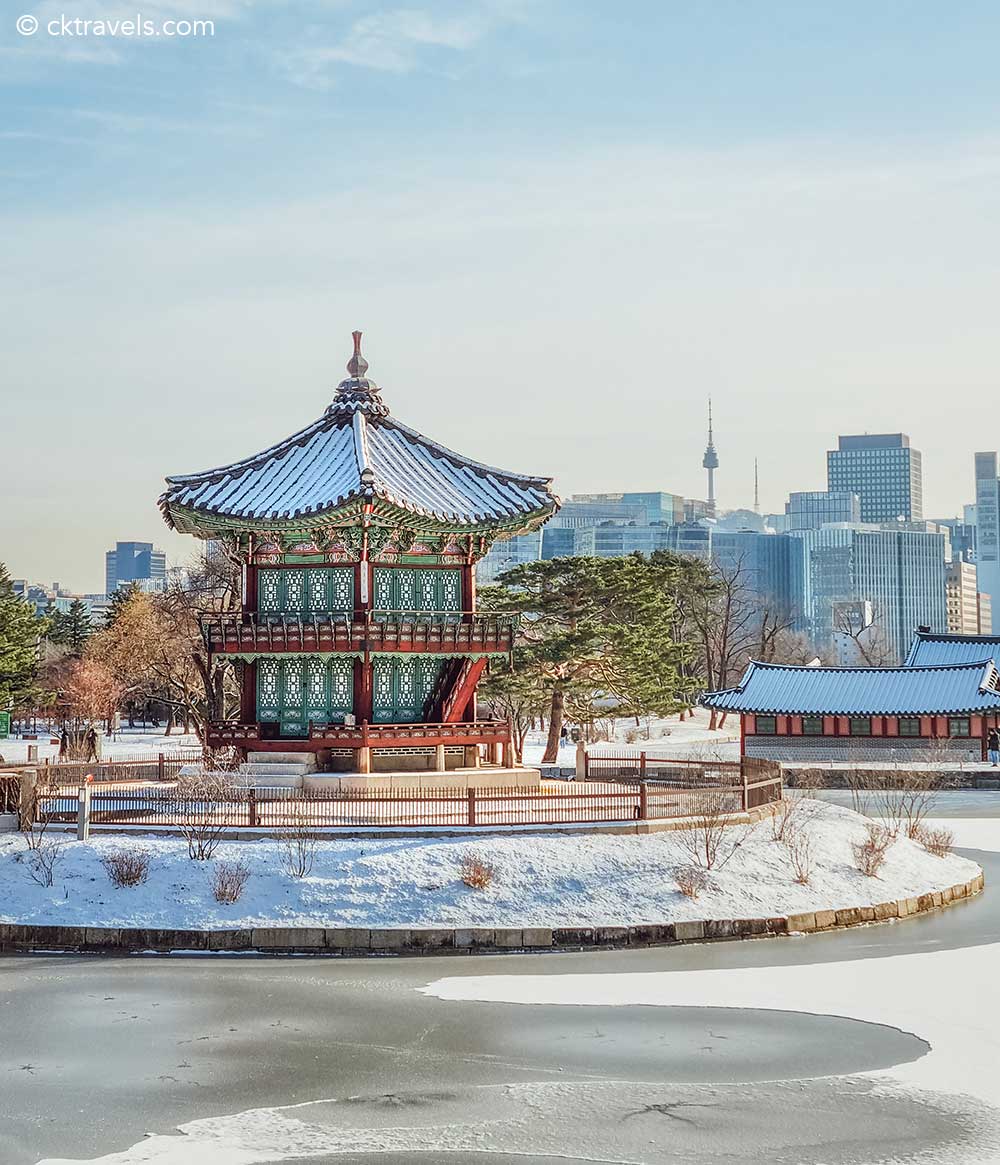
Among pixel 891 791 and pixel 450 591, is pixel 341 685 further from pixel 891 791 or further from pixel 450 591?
pixel 891 791

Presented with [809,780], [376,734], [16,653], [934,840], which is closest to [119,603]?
[16,653]

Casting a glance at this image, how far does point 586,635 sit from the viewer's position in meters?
62.4

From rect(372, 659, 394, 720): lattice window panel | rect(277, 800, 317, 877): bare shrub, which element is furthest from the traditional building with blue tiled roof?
rect(277, 800, 317, 877): bare shrub

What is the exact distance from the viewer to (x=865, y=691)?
243 feet

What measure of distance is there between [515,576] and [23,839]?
3522 centimetres

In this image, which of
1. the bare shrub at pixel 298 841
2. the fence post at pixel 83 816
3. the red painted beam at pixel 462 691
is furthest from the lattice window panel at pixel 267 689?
the fence post at pixel 83 816

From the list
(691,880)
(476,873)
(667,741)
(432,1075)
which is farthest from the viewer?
(667,741)

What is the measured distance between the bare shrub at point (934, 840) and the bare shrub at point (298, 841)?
52.8 feet

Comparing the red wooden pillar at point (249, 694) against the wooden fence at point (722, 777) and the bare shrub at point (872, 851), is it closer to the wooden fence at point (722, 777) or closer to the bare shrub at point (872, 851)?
the wooden fence at point (722, 777)

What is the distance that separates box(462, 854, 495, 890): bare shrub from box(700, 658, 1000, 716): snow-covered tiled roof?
148 feet

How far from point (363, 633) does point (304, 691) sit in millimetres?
3032

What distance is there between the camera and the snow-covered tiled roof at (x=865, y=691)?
235ft

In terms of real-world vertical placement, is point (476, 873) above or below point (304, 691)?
below

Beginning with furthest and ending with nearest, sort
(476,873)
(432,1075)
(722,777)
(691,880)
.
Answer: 1. (722,777)
2. (691,880)
3. (476,873)
4. (432,1075)
